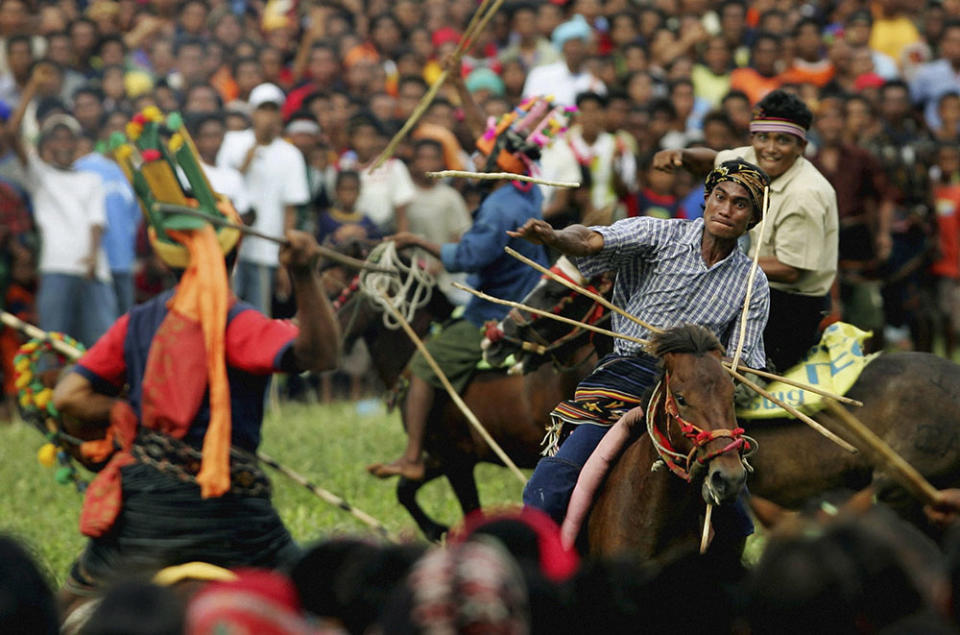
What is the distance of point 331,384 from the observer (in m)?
15.1

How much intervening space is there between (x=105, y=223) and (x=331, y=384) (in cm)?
302

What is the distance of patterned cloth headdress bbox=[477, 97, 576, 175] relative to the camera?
30.1ft

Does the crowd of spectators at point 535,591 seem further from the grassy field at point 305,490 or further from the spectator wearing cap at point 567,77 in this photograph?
the spectator wearing cap at point 567,77

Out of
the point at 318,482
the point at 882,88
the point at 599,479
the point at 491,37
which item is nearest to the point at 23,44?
the point at 491,37

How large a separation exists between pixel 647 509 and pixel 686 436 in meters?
0.56

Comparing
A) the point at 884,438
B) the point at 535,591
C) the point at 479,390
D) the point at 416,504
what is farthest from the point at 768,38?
the point at 535,591

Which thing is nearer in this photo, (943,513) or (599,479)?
(943,513)

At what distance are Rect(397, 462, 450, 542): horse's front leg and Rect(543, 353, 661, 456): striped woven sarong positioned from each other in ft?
10.7

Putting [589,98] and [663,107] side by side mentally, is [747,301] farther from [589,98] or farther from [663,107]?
[663,107]

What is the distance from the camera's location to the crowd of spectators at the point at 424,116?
1350 centimetres

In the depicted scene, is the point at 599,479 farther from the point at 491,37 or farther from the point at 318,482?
the point at 491,37

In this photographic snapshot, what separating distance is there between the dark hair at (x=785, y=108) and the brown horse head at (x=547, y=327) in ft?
4.15

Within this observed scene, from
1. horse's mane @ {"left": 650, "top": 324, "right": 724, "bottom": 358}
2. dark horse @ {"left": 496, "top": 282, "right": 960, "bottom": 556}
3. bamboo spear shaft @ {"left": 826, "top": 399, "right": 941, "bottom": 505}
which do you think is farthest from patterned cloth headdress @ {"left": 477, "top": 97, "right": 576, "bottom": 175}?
bamboo spear shaft @ {"left": 826, "top": 399, "right": 941, "bottom": 505}

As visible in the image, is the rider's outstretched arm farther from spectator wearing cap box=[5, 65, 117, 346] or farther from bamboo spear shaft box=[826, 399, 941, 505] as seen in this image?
spectator wearing cap box=[5, 65, 117, 346]
